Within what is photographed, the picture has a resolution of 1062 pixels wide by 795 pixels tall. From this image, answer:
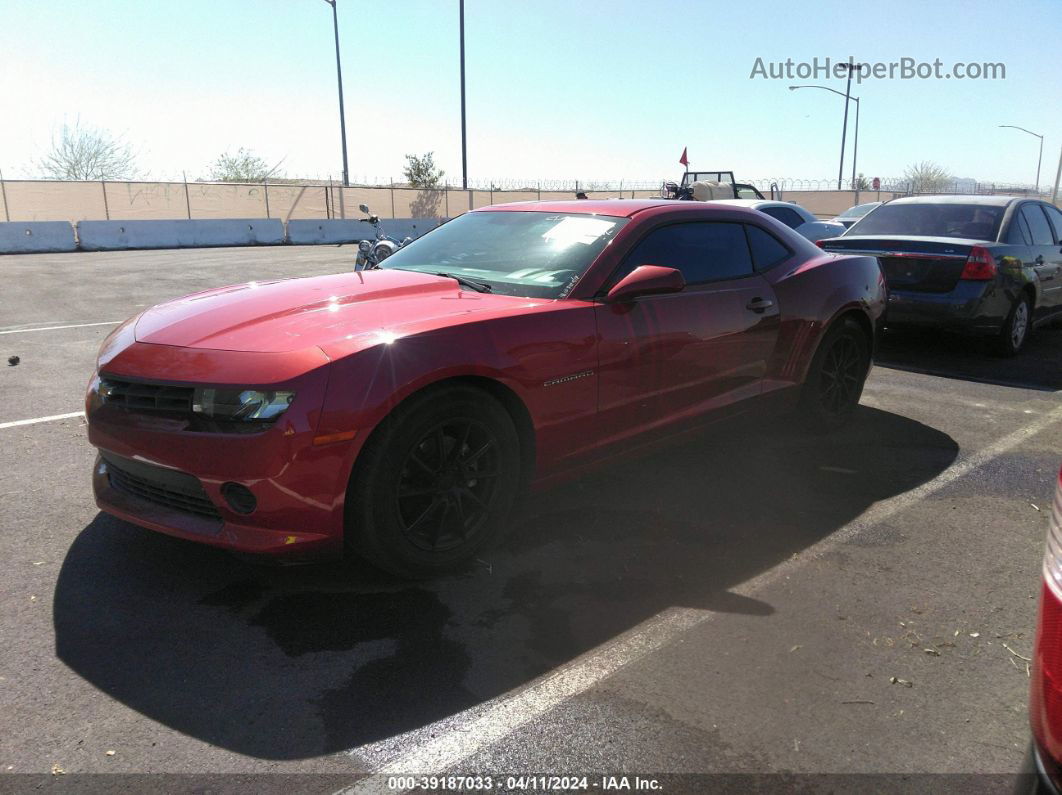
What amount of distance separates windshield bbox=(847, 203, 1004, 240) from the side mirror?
5.58 m

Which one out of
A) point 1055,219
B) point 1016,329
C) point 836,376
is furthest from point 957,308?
point 836,376

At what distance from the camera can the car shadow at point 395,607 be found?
2.52 m

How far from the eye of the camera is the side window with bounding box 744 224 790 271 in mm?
4832

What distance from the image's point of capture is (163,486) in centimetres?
306

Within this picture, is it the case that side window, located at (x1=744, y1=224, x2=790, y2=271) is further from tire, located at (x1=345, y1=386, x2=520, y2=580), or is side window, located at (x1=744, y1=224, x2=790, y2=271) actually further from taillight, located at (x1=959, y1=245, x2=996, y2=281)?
taillight, located at (x1=959, y1=245, x2=996, y2=281)

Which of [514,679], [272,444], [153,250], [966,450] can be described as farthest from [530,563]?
[153,250]

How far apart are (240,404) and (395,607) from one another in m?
0.97

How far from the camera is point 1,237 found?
70.3 ft

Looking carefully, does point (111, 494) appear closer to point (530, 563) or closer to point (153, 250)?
point (530, 563)

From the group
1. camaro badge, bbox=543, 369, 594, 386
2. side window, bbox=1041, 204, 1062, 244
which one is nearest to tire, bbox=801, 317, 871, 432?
camaro badge, bbox=543, 369, 594, 386

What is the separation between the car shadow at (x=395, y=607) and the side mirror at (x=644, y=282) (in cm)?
104

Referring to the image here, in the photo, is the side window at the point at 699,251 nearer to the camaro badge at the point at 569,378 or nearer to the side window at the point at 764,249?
the side window at the point at 764,249

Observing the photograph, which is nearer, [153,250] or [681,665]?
[681,665]

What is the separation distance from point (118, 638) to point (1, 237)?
911 inches
